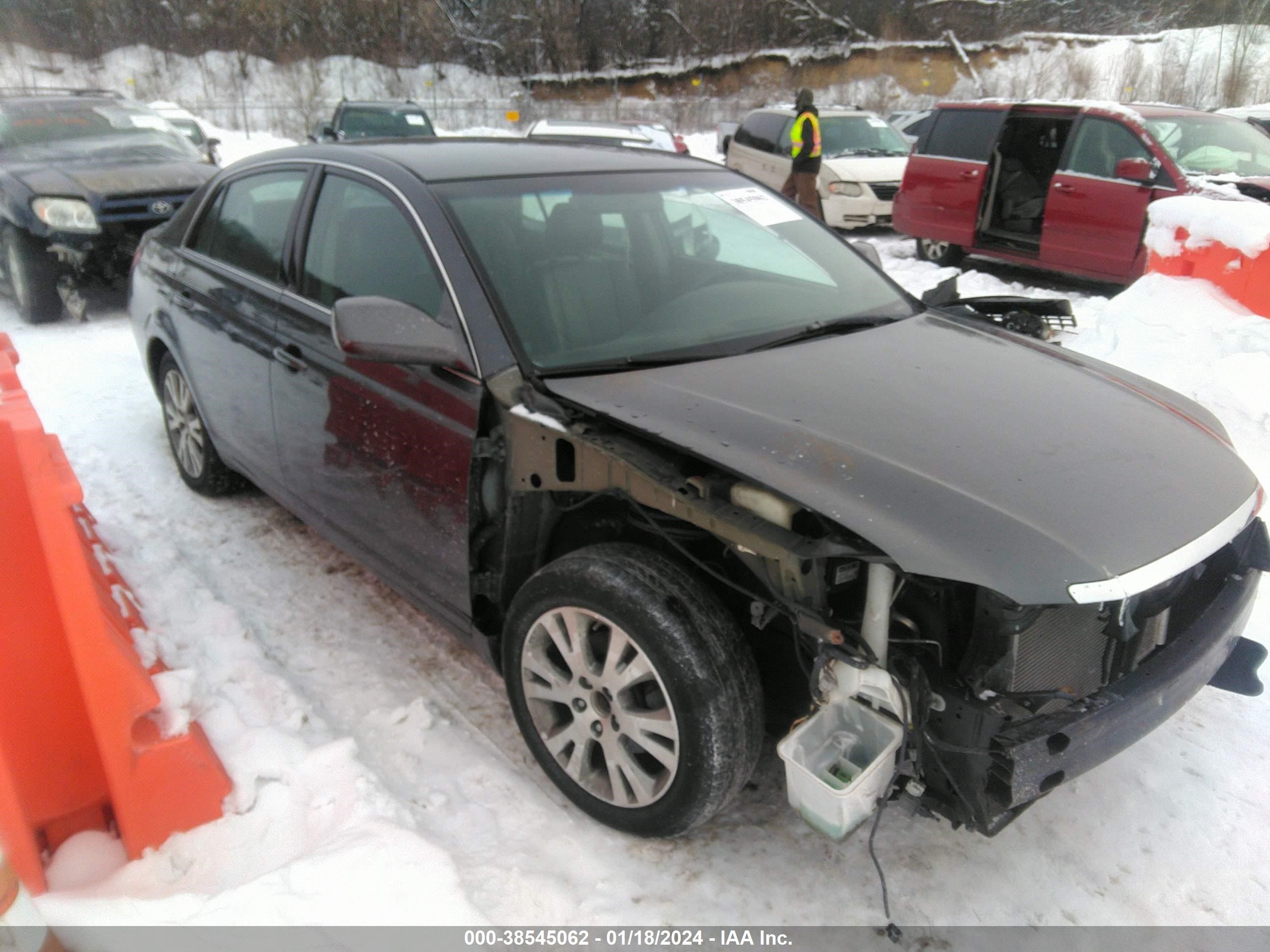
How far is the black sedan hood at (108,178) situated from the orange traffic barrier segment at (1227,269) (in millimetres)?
7487

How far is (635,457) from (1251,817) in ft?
6.44

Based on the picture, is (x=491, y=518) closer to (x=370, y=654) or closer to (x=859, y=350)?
(x=370, y=654)

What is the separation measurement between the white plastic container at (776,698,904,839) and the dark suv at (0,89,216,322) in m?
7.68

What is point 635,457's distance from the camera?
218 centimetres

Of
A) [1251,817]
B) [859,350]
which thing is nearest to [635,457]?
[859,350]

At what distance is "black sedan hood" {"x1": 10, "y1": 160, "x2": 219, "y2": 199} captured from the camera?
24.6 ft

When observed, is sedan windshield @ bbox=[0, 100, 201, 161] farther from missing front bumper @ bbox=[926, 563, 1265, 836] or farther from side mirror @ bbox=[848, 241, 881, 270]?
missing front bumper @ bbox=[926, 563, 1265, 836]

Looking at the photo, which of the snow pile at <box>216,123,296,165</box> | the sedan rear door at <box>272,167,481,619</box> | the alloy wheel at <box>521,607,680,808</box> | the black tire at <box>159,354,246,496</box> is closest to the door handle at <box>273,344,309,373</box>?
the sedan rear door at <box>272,167,481,619</box>

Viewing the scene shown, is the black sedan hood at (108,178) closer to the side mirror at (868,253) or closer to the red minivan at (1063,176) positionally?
the side mirror at (868,253)

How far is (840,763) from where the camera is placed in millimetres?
1982

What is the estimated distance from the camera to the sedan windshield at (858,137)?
12805mm

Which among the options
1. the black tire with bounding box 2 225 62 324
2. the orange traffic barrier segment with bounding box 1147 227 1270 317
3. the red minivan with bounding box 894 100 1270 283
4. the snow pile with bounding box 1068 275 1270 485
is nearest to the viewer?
the snow pile with bounding box 1068 275 1270 485

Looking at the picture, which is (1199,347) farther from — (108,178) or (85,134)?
(85,134)

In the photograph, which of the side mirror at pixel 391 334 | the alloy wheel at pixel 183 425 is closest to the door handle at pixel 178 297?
the alloy wheel at pixel 183 425
